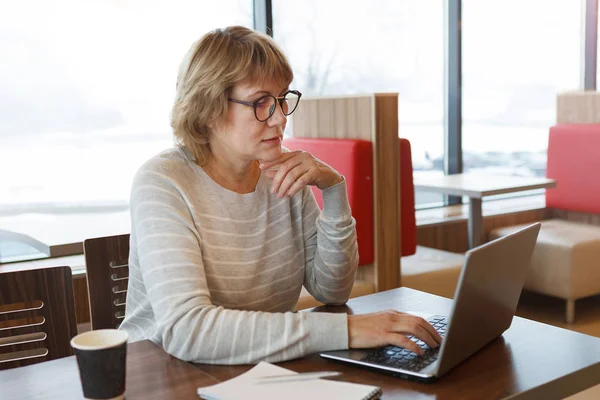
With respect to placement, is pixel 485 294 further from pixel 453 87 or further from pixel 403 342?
pixel 453 87

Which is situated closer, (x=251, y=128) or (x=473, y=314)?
(x=473, y=314)

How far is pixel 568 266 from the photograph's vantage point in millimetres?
3650

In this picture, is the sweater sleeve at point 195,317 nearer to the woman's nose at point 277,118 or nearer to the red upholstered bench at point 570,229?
the woman's nose at point 277,118

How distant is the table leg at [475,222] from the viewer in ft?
12.5

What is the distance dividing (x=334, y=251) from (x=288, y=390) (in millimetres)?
626

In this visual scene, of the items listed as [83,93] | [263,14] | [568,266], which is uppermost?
[263,14]

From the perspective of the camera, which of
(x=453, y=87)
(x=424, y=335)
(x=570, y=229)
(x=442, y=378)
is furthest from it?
(x=453, y=87)

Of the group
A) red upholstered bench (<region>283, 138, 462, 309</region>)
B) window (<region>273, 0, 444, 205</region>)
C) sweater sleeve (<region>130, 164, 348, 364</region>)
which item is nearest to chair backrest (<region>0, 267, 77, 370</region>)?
sweater sleeve (<region>130, 164, 348, 364</region>)

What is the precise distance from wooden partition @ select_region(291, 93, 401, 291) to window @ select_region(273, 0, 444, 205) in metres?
0.84

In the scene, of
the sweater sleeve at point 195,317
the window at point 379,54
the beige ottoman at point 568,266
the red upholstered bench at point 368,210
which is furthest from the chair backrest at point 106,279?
the beige ottoman at point 568,266

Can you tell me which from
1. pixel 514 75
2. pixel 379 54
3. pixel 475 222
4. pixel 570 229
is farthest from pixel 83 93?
pixel 514 75

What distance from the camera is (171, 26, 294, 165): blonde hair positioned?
4.91 feet

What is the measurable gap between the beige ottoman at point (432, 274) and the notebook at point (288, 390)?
2.26 m

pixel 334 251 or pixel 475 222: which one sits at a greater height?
pixel 334 251
